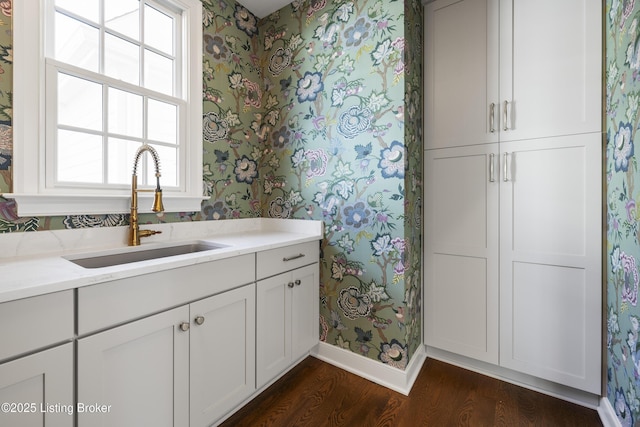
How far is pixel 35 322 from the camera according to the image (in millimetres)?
779

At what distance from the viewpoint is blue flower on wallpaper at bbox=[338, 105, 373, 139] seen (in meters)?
1.76

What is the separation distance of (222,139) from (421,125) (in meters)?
1.39

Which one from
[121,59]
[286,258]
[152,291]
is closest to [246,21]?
[121,59]

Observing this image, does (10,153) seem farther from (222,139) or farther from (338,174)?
(338,174)

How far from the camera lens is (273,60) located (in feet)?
7.22

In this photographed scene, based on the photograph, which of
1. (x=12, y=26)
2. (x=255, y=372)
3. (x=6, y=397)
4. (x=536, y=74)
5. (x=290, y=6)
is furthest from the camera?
(x=290, y=6)

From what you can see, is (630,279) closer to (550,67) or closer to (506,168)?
(506,168)

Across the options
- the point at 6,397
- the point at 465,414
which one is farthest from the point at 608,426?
the point at 6,397

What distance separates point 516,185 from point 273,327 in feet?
5.34

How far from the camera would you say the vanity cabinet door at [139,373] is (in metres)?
0.89

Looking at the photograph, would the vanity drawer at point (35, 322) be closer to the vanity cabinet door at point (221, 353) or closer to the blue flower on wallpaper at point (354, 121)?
the vanity cabinet door at point (221, 353)

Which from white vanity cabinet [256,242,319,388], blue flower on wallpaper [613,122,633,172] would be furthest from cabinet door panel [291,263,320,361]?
blue flower on wallpaper [613,122,633,172]

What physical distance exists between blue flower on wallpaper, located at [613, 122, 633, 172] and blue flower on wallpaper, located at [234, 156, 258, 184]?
6.79ft

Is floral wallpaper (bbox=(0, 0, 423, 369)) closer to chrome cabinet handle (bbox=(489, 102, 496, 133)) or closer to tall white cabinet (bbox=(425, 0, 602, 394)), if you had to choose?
tall white cabinet (bbox=(425, 0, 602, 394))
